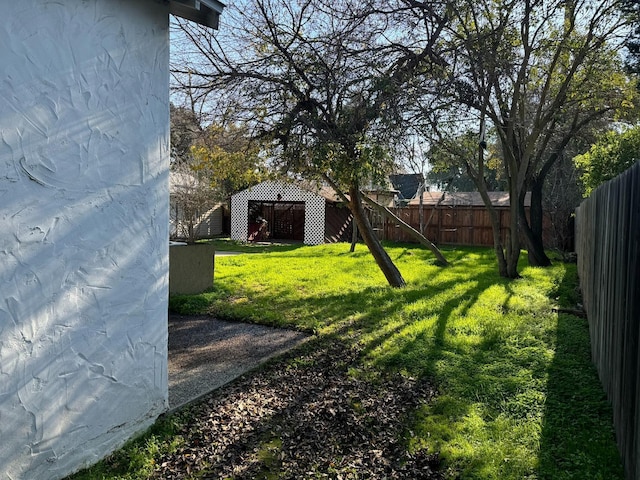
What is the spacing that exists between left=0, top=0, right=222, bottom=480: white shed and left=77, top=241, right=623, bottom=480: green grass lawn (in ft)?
7.31

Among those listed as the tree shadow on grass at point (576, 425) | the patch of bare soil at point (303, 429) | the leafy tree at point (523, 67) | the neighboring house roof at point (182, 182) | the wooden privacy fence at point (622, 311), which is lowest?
the patch of bare soil at point (303, 429)

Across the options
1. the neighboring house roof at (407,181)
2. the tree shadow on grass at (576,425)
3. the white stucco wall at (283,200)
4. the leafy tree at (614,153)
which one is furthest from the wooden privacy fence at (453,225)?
the tree shadow on grass at (576,425)

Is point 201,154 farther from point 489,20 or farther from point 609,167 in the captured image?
point 609,167

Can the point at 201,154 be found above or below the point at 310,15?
below

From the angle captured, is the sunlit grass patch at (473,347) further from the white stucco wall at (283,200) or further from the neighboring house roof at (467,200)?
the white stucco wall at (283,200)

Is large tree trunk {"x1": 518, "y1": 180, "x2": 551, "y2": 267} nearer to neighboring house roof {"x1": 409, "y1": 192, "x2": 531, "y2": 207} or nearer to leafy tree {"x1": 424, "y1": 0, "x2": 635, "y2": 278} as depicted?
leafy tree {"x1": 424, "y1": 0, "x2": 635, "y2": 278}

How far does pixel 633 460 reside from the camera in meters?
2.43

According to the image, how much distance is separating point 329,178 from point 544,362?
4.75m

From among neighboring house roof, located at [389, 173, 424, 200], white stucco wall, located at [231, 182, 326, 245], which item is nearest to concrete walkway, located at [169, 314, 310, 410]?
neighboring house roof, located at [389, 173, 424, 200]

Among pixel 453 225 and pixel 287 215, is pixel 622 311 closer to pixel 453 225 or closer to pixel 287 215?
pixel 453 225

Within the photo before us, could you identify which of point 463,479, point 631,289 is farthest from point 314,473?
point 631,289

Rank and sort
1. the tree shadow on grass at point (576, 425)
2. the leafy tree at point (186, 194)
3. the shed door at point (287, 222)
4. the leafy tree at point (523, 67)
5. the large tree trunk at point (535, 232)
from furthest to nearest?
the shed door at point (287, 222), the leafy tree at point (186, 194), the large tree trunk at point (535, 232), the leafy tree at point (523, 67), the tree shadow on grass at point (576, 425)

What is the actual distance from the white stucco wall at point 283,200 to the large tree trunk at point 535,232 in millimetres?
10148

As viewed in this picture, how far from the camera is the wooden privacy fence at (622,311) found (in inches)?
99.3
